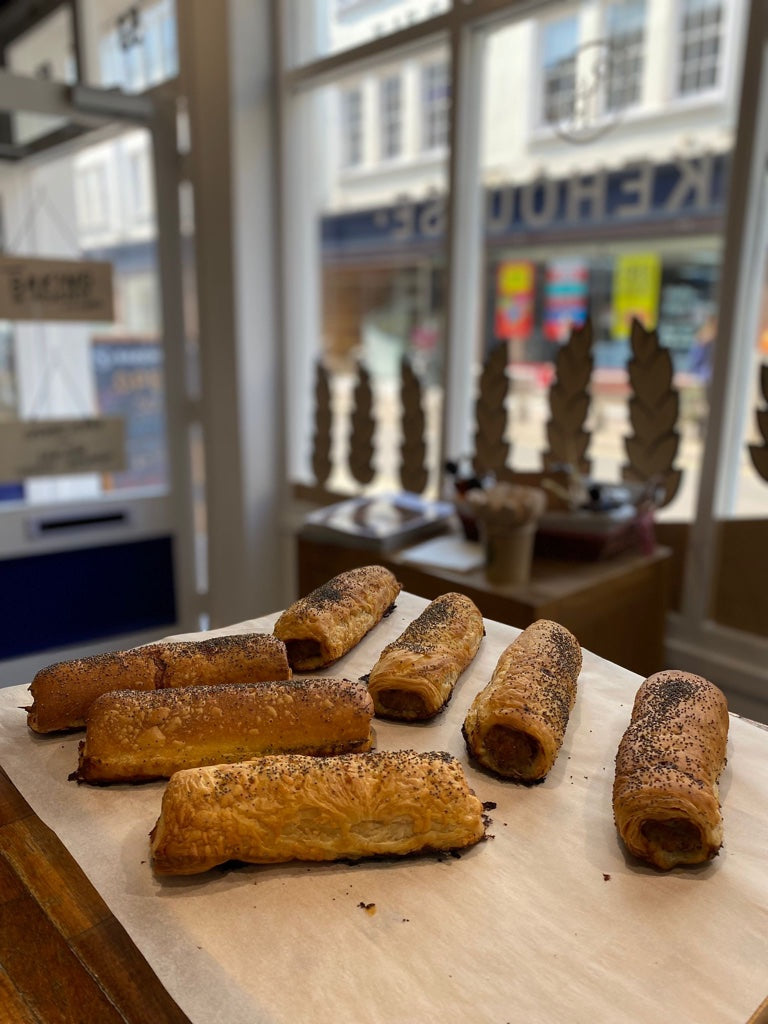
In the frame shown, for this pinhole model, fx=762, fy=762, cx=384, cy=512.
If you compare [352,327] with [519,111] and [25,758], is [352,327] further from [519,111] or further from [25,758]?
[25,758]

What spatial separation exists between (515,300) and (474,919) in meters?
2.16

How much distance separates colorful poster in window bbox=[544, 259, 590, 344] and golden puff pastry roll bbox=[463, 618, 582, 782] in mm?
1518

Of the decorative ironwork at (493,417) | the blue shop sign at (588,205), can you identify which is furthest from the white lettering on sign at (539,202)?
the decorative ironwork at (493,417)

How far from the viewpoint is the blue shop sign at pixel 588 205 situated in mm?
2098

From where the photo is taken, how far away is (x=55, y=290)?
269cm

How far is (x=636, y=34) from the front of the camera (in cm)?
213

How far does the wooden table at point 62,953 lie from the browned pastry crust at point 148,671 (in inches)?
7.8

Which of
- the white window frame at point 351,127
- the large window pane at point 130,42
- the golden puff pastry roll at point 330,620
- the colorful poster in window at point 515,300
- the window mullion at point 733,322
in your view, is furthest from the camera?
the white window frame at point 351,127

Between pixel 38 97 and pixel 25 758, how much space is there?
2.50 metres

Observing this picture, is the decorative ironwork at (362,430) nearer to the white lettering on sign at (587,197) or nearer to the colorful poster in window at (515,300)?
the colorful poster in window at (515,300)

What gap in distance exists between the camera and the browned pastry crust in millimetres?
1002

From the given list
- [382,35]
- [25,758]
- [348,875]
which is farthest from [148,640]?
[382,35]

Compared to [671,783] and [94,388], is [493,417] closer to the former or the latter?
[94,388]

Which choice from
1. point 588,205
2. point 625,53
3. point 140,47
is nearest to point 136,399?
point 140,47
